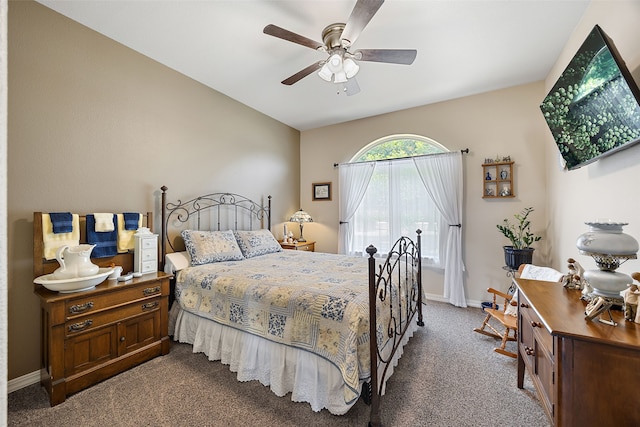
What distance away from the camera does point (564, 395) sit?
1051 mm

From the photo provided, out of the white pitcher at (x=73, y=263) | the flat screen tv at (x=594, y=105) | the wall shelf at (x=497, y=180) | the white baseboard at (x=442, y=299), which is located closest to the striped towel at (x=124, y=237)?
the white pitcher at (x=73, y=263)

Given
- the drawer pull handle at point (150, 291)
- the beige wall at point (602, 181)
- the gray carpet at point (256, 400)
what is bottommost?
the gray carpet at point (256, 400)

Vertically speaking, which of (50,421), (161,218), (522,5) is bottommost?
(50,421)

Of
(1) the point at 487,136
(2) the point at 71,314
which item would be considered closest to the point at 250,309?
(2) the point at 71,314

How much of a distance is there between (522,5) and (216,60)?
9.39ft

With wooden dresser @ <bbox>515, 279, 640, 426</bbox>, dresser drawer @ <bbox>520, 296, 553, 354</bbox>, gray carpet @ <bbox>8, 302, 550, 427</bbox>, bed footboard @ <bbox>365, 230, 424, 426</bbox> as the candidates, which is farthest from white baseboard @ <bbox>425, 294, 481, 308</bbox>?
wooden dresser @ <bbox>515, 279, 640, 426</bbox>

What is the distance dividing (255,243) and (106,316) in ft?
5.51

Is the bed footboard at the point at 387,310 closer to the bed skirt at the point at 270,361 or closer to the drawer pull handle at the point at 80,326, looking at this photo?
the bed skirt at the point at 270,361

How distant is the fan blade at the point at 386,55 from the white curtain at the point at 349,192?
2216 mm

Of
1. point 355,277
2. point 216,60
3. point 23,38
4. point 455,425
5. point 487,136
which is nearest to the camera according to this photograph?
point 455,425

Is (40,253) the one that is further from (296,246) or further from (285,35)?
(296,246)

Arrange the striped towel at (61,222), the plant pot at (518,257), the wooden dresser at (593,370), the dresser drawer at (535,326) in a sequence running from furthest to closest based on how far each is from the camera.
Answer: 1. the plant pot at (518,257)
2. the striped towel at (61,222)
3. the dresser drawer at (535,326)
4. the wooden dresser at (593,370)

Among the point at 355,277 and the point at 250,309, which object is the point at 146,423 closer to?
the point at 250,309

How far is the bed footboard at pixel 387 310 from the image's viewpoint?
1.50 metres
